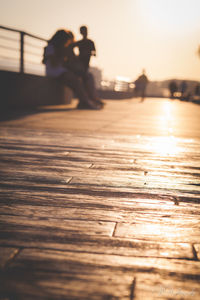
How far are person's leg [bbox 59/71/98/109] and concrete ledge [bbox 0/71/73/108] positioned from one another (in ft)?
2.07

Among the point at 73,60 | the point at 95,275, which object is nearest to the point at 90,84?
the point at 73,60

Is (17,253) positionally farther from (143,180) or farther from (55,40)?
(55,40)

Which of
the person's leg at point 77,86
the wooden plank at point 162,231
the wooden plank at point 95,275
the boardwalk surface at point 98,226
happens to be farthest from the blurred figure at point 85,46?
the wooden plank at point 95,275

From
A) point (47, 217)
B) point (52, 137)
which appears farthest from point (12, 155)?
point (47, 217)

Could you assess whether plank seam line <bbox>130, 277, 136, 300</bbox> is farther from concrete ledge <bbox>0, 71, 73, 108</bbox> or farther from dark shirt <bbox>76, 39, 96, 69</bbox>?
dark shirt <bbox>76, 39, 96, 69</bbox>

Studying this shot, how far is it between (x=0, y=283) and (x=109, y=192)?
3.55 ft

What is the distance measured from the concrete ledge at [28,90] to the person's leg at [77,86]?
24.8 inches

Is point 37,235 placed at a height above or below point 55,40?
below

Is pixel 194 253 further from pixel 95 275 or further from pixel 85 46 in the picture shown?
pixel 85 46

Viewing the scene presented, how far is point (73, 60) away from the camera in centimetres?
923

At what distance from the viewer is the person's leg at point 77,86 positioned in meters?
9.59

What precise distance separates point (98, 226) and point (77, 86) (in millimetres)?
8400

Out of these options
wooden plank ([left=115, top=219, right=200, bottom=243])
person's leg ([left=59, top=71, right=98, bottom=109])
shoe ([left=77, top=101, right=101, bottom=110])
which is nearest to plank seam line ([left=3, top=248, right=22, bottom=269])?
wooden plank ([left=115, top=219, right=200, bottom=243])

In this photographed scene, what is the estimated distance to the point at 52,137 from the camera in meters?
4.20
